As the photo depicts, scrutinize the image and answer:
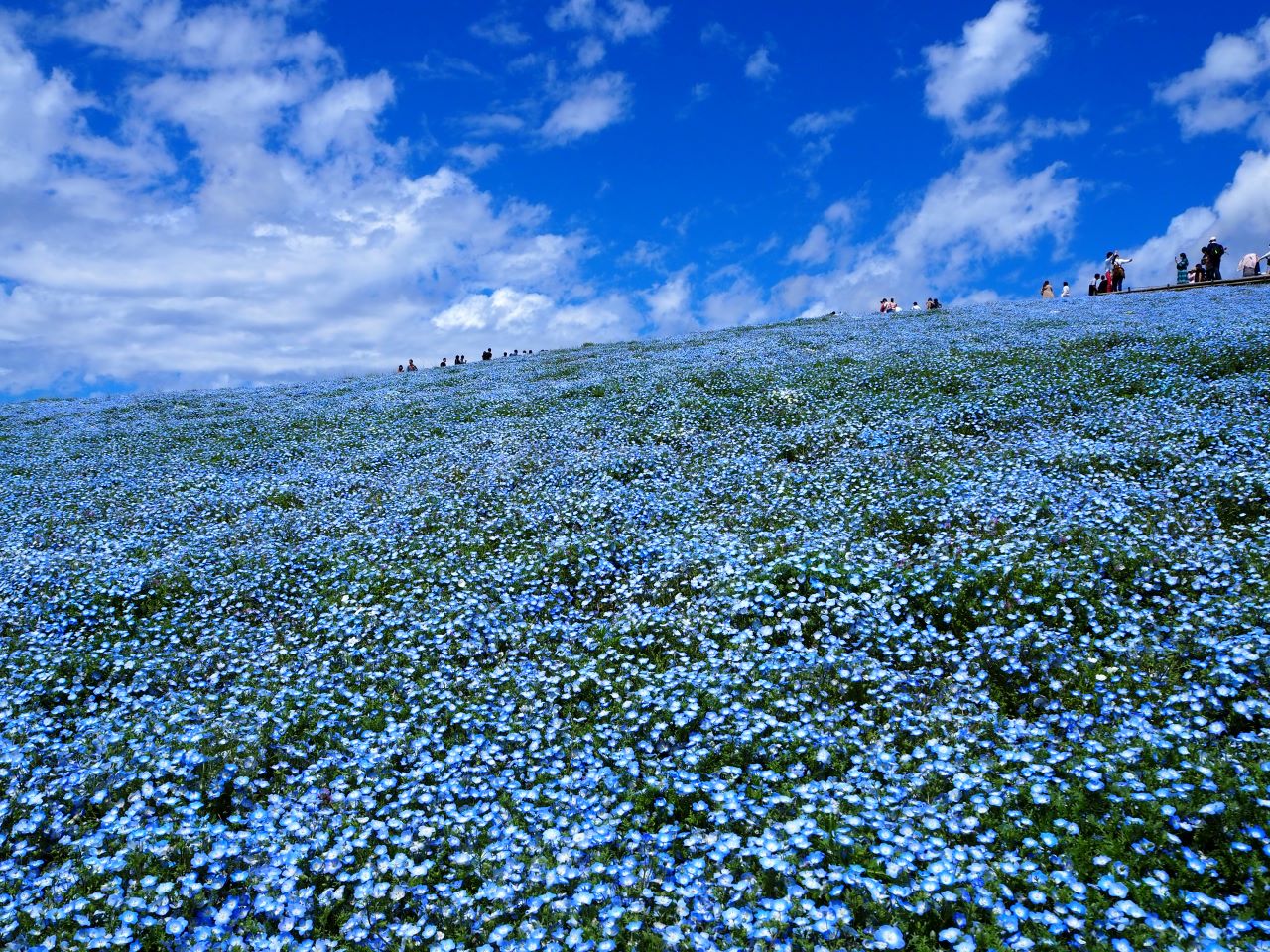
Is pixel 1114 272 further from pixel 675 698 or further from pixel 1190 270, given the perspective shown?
pixel 675 698

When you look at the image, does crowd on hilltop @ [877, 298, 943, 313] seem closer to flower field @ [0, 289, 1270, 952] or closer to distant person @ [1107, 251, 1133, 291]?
distant person @ [1107, 251, 1133, 291]

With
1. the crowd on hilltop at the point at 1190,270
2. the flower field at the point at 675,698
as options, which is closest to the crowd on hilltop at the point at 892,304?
the crowd on hilltop at the point at 1190,270

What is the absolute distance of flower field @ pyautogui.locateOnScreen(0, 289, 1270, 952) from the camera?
17.1 feet

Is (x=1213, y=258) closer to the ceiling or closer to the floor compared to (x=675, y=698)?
closer to the ceiling

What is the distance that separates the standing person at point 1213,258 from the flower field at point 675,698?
3676 centimetres

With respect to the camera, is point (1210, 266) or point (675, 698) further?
point (1210, 266)

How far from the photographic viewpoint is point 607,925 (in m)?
4.96

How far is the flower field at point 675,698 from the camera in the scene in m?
5.22

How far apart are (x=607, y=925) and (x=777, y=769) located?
2.29m

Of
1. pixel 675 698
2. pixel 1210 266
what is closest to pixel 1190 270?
pixel 1210 266

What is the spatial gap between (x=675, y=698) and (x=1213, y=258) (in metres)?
54.1

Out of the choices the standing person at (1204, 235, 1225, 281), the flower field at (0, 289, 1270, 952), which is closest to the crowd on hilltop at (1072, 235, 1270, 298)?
the standing person at (1204, 235, 1225, 281)

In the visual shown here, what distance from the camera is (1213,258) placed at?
149 feet

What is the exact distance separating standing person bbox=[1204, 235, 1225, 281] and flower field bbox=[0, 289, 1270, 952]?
36.8 metres
